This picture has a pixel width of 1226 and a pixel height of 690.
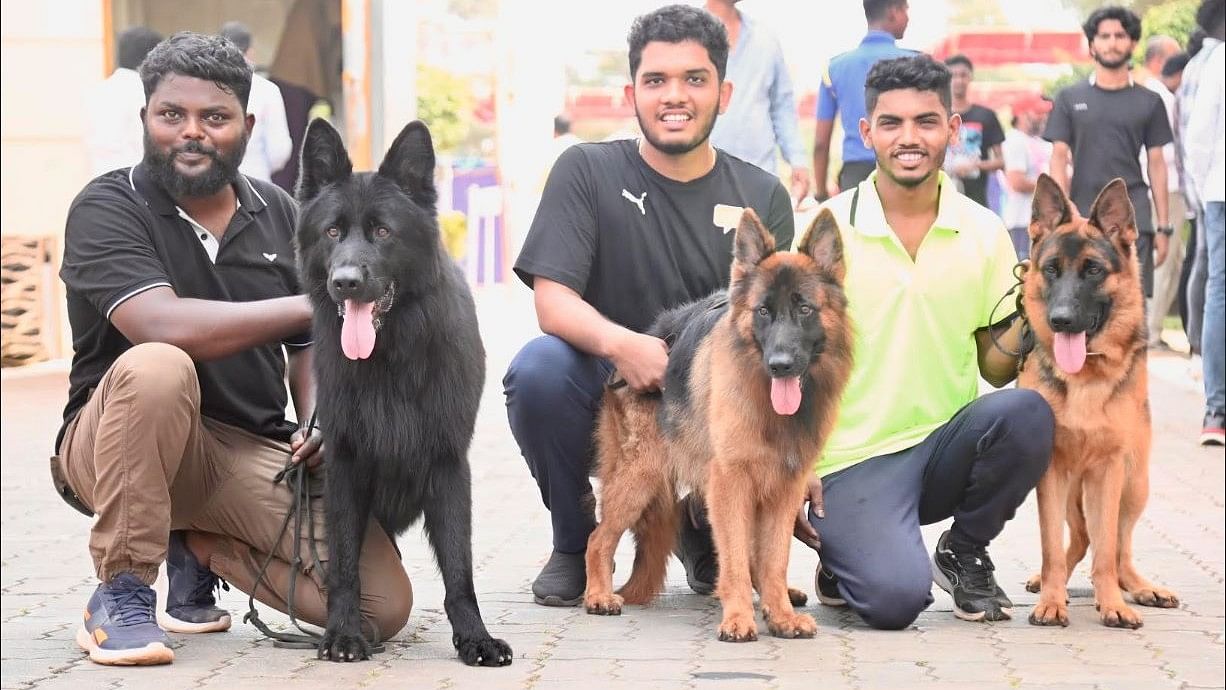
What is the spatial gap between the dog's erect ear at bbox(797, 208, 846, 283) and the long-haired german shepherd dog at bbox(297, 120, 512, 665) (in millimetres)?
1118

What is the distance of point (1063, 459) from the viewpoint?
17.1ft

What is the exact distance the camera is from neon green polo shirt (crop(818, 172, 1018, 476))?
540 centimetres

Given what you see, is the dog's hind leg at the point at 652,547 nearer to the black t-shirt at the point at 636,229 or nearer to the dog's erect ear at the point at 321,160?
the black t-shirt at the point at 636,229

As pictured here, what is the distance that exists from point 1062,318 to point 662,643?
1.64 meters

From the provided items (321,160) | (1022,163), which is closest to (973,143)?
(1022,163)

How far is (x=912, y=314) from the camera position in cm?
539

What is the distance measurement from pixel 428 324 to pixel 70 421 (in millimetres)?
1224

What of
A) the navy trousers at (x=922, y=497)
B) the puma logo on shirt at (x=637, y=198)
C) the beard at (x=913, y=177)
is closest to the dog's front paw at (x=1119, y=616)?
the navy trousers at (x=922, y=497)

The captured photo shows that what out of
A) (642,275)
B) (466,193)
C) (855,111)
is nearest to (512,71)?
(466,193)

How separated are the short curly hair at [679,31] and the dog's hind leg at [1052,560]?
1.87m

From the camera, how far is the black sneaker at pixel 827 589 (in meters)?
5.54

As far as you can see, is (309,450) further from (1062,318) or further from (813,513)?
(1062,318)

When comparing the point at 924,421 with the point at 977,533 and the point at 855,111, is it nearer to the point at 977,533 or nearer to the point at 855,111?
the point at 977,533

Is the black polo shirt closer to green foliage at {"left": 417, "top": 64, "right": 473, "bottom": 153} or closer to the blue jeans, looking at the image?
the blue jeans
